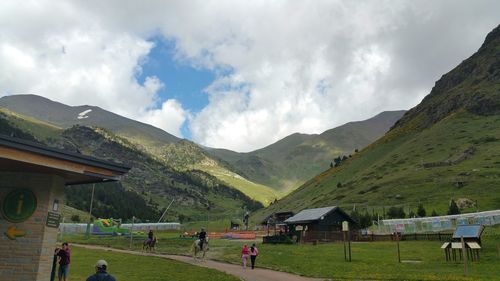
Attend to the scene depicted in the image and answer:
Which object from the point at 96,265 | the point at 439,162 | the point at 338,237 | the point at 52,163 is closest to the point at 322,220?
the point at 338,237

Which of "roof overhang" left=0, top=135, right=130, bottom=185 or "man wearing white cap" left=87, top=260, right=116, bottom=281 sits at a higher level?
"roof overhang" left=0, top=135, right=130, bottom=185

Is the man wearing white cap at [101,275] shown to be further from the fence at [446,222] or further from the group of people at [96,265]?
the fence at [446,222]

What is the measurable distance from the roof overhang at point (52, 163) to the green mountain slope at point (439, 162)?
75.1m

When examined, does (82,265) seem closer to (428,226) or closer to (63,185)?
(63,185)

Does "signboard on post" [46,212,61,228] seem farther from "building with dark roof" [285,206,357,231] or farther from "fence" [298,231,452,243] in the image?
"building with dark roof" [285,206,357,231]

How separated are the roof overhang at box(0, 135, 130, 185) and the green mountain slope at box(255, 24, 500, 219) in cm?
7515

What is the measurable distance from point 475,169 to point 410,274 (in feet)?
286

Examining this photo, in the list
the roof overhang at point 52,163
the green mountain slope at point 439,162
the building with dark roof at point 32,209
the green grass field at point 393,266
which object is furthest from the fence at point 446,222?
the building with dark roof at point 32,209

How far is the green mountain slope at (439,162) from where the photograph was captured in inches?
3661

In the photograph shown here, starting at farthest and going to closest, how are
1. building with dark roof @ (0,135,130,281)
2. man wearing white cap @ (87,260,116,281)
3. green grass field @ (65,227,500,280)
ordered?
green grass field @ (65,227,500,280) < building with dark roof @ (0,135,130,281) < man wearing white cap @ (87,260,116,281)

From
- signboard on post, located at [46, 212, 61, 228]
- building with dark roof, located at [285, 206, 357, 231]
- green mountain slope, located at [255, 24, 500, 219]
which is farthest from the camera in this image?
green mountain slope, located at [255, 24, 500, 219]

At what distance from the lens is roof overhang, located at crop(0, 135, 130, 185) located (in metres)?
12.8

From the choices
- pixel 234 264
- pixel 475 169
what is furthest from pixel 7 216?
pixel 475 169

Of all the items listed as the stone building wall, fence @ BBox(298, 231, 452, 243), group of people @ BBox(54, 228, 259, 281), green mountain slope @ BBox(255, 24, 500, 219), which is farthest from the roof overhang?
green mountain slope @ BBox(255, 24, 500, 219)
